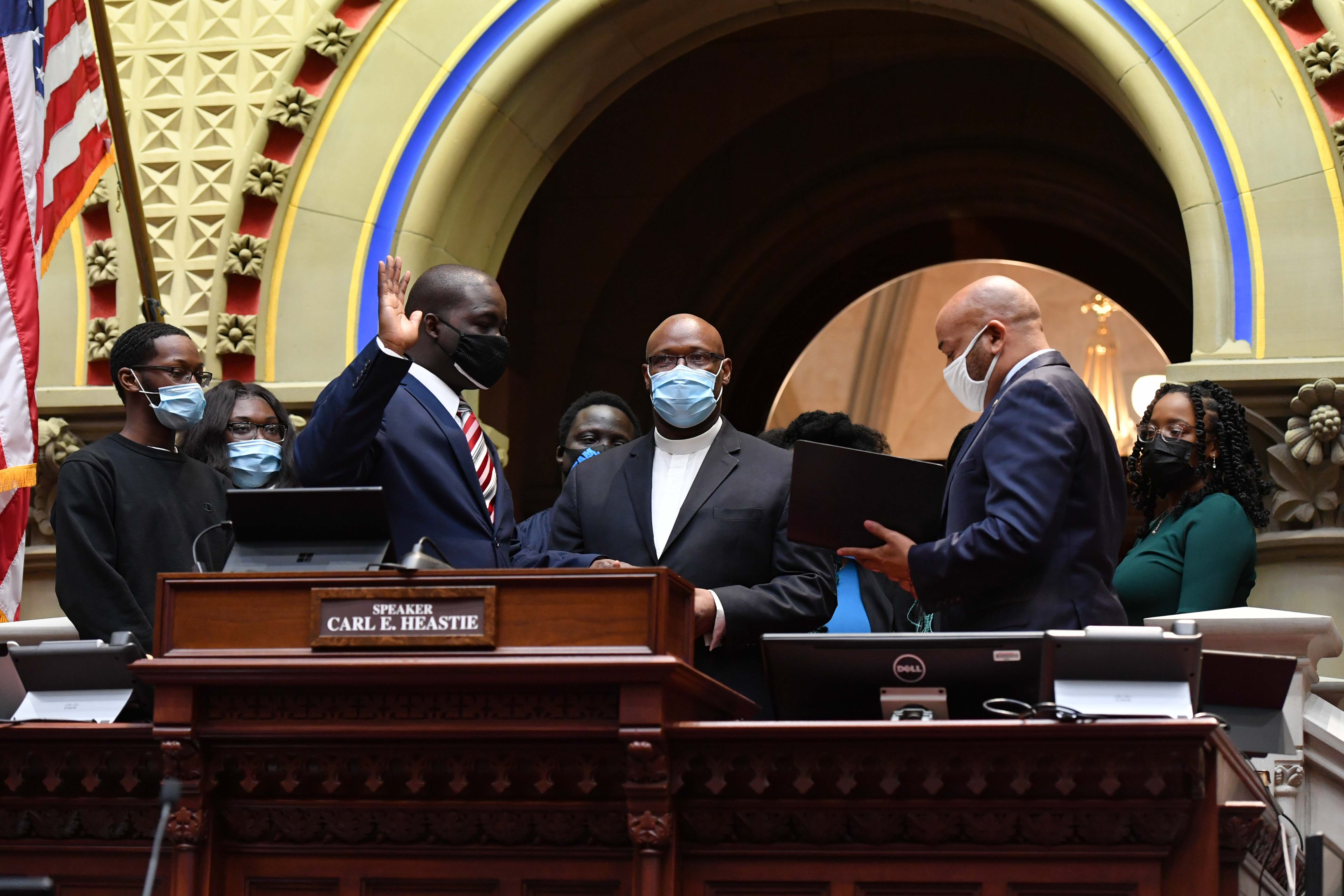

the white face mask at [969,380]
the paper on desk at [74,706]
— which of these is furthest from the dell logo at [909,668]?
the paper on desk at [74,706]

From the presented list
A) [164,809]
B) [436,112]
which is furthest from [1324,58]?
[164,809]

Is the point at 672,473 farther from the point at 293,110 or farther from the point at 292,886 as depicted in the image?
the point at 293,110

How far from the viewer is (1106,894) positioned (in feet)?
10.2

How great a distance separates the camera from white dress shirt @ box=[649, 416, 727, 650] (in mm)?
4719

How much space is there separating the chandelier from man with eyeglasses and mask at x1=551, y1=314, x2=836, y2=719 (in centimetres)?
1121

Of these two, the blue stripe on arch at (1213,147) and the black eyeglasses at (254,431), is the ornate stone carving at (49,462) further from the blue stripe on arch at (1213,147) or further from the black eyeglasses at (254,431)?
the blue stripe on arch at (1213,147)

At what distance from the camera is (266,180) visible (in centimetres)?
735

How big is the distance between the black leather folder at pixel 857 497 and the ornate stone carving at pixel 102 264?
463cm

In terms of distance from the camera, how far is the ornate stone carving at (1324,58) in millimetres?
6398

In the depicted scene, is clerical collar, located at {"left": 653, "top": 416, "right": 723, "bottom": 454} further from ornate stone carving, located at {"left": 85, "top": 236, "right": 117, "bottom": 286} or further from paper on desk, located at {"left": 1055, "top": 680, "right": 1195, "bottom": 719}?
ornate stone carving, located at {"left": 85, "top": 236, "right": 117, "bottom": 286}

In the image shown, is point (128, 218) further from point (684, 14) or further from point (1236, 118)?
point (1236, 118)

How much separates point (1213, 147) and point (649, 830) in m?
4.46

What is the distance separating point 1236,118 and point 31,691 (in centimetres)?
497

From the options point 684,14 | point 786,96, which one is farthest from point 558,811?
point 786,96
